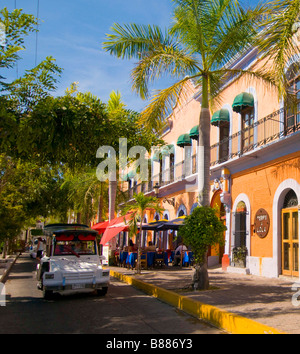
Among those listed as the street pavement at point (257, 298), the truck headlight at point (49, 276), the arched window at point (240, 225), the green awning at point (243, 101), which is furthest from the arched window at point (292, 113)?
the truck headlight at point (49, 276)

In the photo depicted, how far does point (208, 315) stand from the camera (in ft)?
25.3

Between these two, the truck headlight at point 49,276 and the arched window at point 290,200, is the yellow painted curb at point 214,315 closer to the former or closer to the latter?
the truck headlight at point 49,276

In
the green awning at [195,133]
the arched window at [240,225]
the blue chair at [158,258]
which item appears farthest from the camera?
the green awning at [195,133]

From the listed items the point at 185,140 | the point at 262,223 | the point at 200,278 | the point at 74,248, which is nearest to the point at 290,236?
the point at 262,223

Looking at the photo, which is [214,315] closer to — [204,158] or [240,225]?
[204,158]

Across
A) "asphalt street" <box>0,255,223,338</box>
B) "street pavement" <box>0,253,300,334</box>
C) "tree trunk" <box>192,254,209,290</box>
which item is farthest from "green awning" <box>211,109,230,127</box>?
"asphalt street" <box>0,255,223,338</box>

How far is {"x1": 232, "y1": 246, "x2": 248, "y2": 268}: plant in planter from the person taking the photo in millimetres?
15812

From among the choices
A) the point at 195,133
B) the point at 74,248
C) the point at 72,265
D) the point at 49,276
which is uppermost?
the point at 195,133

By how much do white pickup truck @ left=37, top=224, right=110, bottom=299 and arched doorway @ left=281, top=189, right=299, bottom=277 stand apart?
21.3 feet

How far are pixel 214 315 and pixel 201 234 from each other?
3.12 m

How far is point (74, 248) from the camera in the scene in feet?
39.0

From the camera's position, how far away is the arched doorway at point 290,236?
13227mm

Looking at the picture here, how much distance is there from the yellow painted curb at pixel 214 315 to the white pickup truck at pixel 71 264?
183cm

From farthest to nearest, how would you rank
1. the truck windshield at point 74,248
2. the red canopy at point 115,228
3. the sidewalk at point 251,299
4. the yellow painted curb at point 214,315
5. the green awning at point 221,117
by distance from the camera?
the red canopy at point 115,228 < the green awning at point 221,117 < the truck windshield at point 74,248 < the sidewalk at point 251,299 < the yellow painted curb at point 214,315
